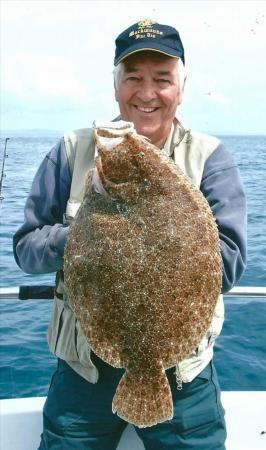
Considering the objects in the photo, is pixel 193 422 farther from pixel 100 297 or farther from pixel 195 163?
pixel 195 163

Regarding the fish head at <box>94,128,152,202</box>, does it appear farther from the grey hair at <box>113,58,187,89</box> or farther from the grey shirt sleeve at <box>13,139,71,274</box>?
the grey hair at <box>113,58,187,89</box>

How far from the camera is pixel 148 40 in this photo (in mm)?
3088

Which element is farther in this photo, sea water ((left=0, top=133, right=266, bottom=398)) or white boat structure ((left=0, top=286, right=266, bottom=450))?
sea water ((left=0, top=133, right=266, bottom=398))

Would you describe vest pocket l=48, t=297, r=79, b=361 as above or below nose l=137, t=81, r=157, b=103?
below

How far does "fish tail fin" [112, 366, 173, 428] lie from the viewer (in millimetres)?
2510

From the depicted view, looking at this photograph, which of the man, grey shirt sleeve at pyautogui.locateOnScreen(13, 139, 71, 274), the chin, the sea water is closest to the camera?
grey shirt sleeve at pyautogui.locateOnScreen(13, 139, 71, 274)

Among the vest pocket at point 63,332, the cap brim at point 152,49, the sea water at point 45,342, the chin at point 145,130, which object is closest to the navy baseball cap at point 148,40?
the cap brim at point 152,49

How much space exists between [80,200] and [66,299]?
1.99 feet

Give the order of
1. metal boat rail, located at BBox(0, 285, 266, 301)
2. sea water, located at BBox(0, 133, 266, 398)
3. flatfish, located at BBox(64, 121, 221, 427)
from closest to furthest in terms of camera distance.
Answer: flatfish, located at BBox(64, 121, 221, 427) < metal boat rail, located at BBox(0, 285, 266, 301) < sea water, located at BBox(0, 133, 266, 398)

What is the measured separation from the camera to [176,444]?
3.12 metres

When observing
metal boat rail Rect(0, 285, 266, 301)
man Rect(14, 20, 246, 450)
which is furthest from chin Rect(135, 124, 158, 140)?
metal boat rail Rect(0, 285, 266, 301)

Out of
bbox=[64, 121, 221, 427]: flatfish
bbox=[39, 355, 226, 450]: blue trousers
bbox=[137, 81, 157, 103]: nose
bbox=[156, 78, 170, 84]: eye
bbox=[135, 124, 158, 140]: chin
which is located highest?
bbox=[156, 78, 170, 84]: eye

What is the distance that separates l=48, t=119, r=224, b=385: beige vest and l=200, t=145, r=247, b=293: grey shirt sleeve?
63 mm

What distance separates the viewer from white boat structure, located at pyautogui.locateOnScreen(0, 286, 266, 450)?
3.91 meters
